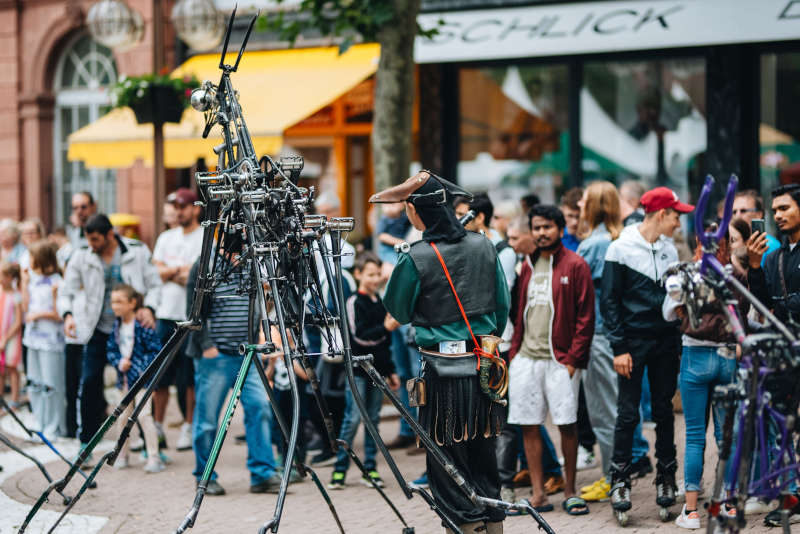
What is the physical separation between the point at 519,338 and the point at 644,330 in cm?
89

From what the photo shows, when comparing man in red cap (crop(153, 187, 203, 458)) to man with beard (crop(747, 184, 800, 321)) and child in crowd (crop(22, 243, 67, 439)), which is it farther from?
man with beard (crop(747, 184, 800, 321))

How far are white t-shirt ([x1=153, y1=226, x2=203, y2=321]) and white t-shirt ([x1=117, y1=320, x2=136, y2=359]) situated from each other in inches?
20.6

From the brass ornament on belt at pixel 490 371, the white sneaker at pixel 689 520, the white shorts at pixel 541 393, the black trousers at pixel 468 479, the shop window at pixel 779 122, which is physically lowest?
the white sneaker at pixel 689 520

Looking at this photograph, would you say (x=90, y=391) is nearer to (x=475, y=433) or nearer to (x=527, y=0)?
(x=475, y=433)

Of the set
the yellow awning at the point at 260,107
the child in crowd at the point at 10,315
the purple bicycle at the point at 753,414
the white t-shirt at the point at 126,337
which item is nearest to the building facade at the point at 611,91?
the yellow awning at the point at 260,107

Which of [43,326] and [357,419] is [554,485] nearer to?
[357,419]

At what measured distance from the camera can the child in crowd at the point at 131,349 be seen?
8.87 metres

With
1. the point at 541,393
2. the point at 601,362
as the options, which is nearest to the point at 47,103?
the point at 601,362

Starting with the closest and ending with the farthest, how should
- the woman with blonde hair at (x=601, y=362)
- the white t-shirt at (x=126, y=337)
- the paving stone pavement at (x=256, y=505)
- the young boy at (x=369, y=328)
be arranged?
the paving stone pavement at (x=256, y=505) → the woman with blonde hair at (x=601, y=362) → the young boy at (x=369, y=328) → the white t-shirt at (x=126, y=337)

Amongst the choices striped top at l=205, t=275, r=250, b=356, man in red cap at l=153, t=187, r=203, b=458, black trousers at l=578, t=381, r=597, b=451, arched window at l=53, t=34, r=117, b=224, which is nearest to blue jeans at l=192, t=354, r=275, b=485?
striped top at l=205, t=275, r=250, b=356

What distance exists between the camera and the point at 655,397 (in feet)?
23.0

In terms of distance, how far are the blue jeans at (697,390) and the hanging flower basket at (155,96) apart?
21.4ft

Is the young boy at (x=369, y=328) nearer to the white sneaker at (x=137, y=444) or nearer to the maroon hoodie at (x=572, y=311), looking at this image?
the maroon hoodie at (x=572, y=311)

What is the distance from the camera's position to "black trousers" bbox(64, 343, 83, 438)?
10023 mm
